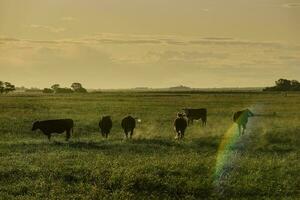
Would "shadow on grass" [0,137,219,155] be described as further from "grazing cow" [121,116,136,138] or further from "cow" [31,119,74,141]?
"grazing cow" [121,116,136,138]

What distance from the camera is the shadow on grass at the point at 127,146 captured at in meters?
27.0

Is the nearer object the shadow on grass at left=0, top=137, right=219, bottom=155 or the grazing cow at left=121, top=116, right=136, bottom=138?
the shadow on grass at left=0, top=137, right=219, bottom=155

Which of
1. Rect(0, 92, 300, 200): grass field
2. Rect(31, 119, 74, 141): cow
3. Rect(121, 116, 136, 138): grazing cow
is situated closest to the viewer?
Rect(0, 92, 300, 200): grass field

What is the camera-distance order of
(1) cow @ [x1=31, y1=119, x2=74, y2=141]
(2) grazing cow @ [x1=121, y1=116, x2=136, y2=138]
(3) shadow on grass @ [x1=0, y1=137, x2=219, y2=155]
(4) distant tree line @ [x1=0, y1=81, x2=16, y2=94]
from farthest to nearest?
1. (4) distant tree line @ [x1=0, y1=81, x2=16, y2=94]
2. (2) grazing cow @ [x1=121, y1=116, x2=136, y2=138]
3. (1) cow @ [x1=31, y1=119, x2=74, y2=141]
4. (3) shadow on grass @ [x1=0, y1=137, x2=219, y2=155]

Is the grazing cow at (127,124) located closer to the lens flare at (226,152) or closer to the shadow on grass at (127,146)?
the shadow on grass at (127,146)

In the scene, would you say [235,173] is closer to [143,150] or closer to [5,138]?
[143,150]

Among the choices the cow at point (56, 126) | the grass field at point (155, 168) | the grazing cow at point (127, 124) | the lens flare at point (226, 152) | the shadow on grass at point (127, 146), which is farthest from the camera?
the grazing cow at point (127, 124)

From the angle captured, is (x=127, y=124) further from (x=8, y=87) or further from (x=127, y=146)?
(x=8, y=87)

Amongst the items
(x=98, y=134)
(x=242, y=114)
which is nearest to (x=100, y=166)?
(x=98, y=134)

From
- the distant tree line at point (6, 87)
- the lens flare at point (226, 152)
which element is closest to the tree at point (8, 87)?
the distant tree line at point (6, 87)

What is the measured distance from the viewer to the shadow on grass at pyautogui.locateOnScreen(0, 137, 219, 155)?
88.4 feet

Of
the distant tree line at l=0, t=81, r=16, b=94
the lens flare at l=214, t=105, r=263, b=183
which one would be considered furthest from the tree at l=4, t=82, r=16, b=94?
the lens flare at l=214, t=105, r=263, b=183

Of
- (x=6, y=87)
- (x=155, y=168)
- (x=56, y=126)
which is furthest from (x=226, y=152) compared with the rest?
(x=6, y=87)

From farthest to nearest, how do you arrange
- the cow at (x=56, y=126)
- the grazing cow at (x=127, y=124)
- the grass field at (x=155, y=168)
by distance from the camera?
the grazing cow at (x=127, y=124) < the cow at (x=56, y=126) < the grass field at (x=155, y=168)
